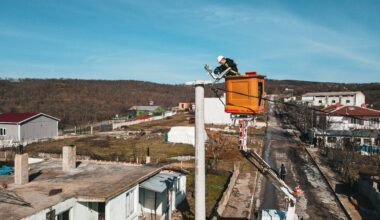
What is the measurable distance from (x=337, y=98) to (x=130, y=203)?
254ft

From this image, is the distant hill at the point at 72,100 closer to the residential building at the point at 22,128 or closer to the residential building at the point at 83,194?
the residential building at the point at 22,128

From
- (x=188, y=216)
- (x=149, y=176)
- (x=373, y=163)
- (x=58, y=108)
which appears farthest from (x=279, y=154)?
(x=58, y=108)

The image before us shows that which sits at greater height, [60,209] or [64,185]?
[64,185]

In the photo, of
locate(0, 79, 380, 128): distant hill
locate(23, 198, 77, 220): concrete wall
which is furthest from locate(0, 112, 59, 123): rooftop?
locate(23, 198, 77, 220): concrete wall

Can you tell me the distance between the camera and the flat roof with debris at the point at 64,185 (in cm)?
788

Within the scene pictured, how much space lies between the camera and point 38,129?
1617 inches

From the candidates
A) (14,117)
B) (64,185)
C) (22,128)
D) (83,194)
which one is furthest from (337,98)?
(83,194)

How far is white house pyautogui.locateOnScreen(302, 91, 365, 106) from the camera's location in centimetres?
6988

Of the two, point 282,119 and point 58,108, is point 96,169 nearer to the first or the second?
point 282,119

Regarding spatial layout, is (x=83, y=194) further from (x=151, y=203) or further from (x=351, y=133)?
(x=351, y=133)

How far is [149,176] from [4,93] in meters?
127

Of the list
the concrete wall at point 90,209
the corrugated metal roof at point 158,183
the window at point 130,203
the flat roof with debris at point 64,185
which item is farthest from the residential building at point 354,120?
the concrete wall at point 90,209

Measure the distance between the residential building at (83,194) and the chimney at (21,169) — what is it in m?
0.23

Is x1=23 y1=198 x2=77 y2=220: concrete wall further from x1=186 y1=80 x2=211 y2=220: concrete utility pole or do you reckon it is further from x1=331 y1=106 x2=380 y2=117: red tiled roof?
x1=331 y1=106 x2=380 y2=117: red tiled roof
